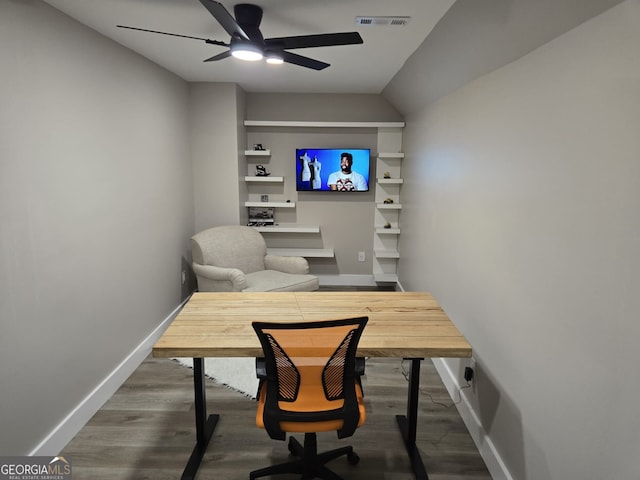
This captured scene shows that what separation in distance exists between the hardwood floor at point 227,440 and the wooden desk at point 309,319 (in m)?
0.10

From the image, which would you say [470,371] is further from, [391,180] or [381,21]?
[391,180]

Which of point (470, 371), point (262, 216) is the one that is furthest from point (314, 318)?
point (262, 216)

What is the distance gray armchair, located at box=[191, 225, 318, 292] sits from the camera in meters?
3.85

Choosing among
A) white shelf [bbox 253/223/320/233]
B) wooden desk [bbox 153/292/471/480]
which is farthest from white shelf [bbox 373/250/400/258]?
wooden desk [bbox 153/292/471/480]

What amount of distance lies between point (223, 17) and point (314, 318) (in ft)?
4.99

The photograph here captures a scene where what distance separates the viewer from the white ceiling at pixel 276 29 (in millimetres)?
2158

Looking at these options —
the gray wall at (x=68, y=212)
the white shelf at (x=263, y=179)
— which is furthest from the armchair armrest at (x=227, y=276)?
the white shelf at (x=263, y=179)

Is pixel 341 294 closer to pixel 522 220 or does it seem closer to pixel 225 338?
pixel 225 338

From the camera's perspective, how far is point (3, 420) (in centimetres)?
192

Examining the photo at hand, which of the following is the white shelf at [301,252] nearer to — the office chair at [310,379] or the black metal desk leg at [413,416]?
the black metal desk leg at [413,416]

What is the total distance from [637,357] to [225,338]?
1566 mm

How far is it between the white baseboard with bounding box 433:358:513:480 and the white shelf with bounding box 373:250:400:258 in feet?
6.53

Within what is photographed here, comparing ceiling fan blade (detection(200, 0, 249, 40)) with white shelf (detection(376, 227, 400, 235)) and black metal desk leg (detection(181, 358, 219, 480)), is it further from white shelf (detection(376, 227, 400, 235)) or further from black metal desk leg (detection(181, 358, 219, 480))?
white shelf (detection(376, 227, 400, 235))

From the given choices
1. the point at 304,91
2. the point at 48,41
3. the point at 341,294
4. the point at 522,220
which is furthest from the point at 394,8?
the point at 304,91
